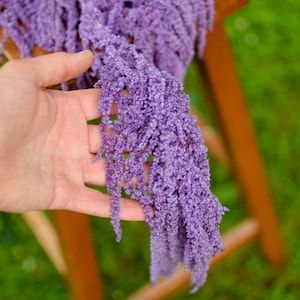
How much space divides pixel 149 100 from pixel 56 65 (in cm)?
13

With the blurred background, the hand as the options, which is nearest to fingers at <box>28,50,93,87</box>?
the hand

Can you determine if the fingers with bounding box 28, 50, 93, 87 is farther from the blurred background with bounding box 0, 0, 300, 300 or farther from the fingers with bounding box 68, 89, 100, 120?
→ the blurred background with bounding box 0, 0, 300, 300

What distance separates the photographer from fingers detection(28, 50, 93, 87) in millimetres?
702

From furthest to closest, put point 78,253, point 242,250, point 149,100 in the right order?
point 242,250, point 78,253, point 149,100

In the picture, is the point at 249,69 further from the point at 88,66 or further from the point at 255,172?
the point at 88,66

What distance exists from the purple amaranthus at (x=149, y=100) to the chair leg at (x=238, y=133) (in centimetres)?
14

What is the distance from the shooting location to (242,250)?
151cm

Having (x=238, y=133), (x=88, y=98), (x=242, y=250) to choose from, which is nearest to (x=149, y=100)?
(x=88, y=98)

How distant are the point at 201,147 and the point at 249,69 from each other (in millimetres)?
1160

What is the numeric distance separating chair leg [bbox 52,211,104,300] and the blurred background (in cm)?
29

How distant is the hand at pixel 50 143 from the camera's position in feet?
2.25

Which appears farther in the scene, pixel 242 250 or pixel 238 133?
pixel 242 250

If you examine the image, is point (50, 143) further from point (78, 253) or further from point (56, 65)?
point (78, 253)

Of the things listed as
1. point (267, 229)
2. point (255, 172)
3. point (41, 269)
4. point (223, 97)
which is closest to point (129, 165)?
point (223, 97)
